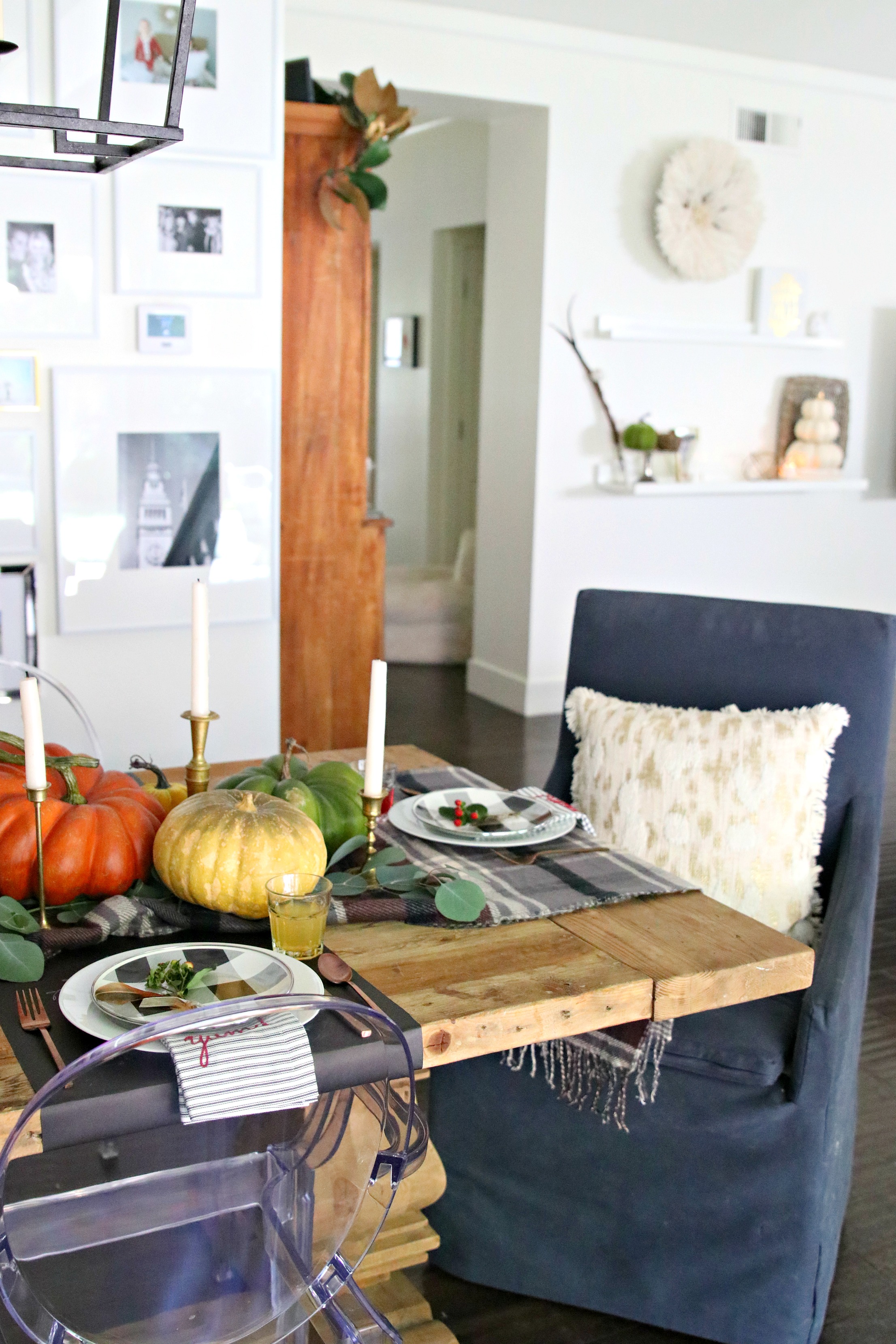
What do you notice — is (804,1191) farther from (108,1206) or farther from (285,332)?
(285,332)

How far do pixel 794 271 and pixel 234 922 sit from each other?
515cm

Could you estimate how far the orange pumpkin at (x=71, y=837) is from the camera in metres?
1.40

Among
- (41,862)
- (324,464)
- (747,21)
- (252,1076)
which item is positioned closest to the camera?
(252,1076)

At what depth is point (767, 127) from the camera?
5.56 m

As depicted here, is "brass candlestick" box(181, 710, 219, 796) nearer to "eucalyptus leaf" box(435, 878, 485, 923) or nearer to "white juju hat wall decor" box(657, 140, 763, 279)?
"eucalyptus leaf" box(435, 878, 485, 923)

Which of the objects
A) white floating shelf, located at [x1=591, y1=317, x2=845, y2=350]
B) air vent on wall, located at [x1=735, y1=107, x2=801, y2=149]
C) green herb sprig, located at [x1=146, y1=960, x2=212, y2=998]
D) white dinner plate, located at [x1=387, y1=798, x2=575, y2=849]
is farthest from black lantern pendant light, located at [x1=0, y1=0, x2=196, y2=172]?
air vent on wall, located at [x1=735, y1=107, x2=801, y2=149]

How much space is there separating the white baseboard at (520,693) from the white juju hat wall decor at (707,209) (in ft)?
6.00

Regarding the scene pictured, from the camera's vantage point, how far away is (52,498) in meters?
3.32

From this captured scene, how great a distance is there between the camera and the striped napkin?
0.92m

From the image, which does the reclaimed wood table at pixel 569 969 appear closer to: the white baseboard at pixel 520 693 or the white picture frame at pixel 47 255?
the white picture frame at pixel 47 255

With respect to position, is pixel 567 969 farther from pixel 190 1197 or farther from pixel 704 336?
pixel 704 336

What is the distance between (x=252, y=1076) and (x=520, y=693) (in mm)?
4621

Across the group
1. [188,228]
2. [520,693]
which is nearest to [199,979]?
[188,228]

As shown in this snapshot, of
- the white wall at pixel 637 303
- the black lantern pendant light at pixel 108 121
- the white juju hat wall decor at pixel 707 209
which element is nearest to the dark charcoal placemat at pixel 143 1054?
the black lantern pendant light at pixel 108 121
